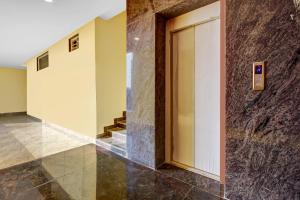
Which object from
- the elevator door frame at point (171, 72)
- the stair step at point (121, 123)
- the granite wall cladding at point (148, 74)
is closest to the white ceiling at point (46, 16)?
the granite wall cladding at point (148, 74)

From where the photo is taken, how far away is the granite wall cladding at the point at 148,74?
8.04ft

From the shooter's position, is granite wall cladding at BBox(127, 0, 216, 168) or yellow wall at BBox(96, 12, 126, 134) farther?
yellow wall at BBox(96, 12, 126, 134)

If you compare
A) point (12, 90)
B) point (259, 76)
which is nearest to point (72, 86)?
point (259, 76)

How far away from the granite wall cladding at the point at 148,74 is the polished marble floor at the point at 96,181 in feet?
1.03

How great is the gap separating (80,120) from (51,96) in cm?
201

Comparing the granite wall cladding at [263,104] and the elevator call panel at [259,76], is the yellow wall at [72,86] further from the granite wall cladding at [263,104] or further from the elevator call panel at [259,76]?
the elevator call panel at [259,76]

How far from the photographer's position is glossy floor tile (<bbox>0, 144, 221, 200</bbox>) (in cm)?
189

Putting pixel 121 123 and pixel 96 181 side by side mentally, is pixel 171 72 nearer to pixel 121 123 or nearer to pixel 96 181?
pixel 96 181

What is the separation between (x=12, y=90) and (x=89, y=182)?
957cm

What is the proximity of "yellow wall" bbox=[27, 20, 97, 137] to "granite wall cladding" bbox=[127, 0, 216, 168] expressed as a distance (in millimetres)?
1291

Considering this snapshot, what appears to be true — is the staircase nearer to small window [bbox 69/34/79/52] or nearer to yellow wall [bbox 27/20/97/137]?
yellow wall [bbox 27/20/97/137]

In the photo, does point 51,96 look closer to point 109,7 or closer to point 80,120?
point 80,120

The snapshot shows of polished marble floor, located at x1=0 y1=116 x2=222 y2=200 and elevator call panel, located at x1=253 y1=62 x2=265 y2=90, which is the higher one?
elevator call panel, located at x1=253 y1=62 x2=265 y2=90

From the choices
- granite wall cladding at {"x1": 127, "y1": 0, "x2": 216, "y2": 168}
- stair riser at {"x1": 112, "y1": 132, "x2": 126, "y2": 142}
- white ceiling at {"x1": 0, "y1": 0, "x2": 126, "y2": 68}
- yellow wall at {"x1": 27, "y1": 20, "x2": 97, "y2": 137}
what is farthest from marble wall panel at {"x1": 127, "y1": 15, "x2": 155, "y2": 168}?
yellow wall at {"x1": 27, "y1": 20, "x2": 97, "y2": 137}
